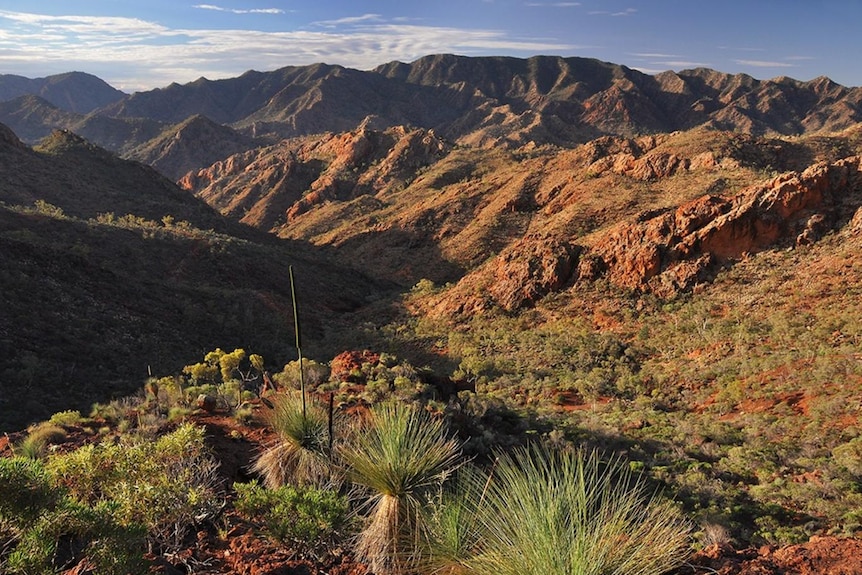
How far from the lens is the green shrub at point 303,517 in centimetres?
426

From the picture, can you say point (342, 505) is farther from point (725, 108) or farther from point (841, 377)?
point (725, 108)

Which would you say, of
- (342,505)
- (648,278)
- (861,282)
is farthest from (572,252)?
(342,505)

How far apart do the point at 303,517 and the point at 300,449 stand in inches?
46.8

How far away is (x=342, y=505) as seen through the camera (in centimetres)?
438

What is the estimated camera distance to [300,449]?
5387 mm

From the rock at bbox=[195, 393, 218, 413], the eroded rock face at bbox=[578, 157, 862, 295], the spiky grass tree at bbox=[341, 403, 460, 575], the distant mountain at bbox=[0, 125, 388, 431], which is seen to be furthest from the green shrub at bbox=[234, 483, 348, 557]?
the eroded rock face at bbox=[578, 157, 862, 295]

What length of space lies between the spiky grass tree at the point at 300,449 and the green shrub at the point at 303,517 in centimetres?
69

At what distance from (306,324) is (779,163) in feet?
104

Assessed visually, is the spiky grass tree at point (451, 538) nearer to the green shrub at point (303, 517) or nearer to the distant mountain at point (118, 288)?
the green shrub at point (303, 517)

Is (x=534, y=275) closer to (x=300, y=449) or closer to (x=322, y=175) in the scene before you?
(x=300, y=449)

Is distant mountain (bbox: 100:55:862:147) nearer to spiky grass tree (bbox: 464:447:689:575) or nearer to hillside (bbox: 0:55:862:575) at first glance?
hillside (bbox: 0:55:862:575)

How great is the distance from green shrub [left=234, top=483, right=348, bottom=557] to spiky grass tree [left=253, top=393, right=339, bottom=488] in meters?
0.69

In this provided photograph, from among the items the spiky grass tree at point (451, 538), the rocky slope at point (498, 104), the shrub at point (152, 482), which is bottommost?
the shrub at point (152, 482)

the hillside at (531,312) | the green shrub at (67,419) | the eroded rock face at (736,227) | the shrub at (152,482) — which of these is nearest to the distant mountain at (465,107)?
the hillside at (531,312)
